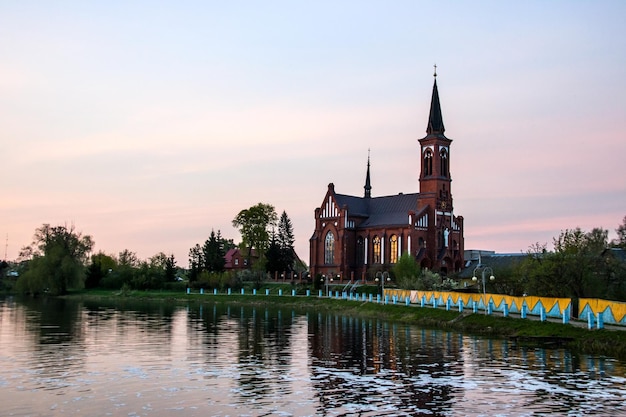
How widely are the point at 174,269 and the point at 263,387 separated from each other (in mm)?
100057

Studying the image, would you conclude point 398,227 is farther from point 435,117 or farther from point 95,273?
point 95,273

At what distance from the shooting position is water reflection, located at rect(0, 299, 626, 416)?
21.3 m

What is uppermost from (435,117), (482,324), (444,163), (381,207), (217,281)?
(435,117)

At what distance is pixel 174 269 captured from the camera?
401 feet

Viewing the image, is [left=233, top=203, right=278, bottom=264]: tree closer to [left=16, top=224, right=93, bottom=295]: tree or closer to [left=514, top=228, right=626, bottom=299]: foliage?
[left=16, top=224, right=93, bottom=295]: tree

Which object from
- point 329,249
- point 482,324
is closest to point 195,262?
point 329,249

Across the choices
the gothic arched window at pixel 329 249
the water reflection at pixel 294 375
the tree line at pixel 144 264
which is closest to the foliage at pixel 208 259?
the tree line at pixel 144 264

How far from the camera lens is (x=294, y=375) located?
27.6 meters

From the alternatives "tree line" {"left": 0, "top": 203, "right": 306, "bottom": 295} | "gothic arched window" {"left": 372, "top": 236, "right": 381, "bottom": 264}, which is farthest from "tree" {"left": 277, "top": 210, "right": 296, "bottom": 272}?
"gothic arched window" {"left": 372, "top": 236, "right": 381, "bottom": 264}

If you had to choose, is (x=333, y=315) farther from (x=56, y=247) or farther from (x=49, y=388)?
(x=56, y=247)

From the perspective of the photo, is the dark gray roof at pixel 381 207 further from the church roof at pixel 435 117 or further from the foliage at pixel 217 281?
the foliage at pixel 217 281

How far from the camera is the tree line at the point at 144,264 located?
111m

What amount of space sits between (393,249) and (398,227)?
11.3ft

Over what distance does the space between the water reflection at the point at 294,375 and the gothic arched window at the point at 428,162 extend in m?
63.9
